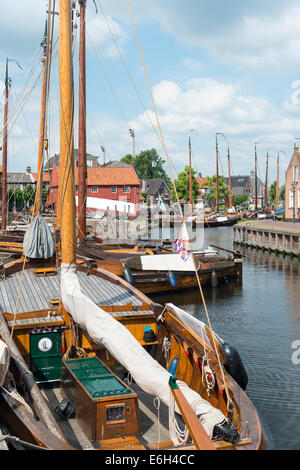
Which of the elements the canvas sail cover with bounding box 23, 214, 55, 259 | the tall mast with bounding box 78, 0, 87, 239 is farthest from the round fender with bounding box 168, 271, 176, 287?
the canvas sail cover with bounding box 23, 214, 55, 259

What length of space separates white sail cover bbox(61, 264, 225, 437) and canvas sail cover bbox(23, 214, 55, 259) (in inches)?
171

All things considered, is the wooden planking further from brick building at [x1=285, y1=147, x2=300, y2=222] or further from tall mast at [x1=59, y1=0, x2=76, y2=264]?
brick building at [x1=285, y1=147, x2=300, y2=222]

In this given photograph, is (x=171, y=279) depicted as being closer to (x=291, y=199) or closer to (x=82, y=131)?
(x=82, y=131)

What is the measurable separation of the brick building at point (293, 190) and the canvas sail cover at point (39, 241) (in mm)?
43322

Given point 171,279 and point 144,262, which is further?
point 171,279

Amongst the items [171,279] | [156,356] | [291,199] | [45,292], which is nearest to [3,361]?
[156,356]

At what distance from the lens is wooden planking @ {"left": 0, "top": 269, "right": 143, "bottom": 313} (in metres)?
10.1

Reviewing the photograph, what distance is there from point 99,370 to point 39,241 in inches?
258

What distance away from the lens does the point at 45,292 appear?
11.0 m

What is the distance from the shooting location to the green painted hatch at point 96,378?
20.9ft

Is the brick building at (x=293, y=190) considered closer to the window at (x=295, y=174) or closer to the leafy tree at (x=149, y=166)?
the window at (x=295, y=174)

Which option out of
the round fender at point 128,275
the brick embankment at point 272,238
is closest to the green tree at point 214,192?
the brick embankment at point 272,238
